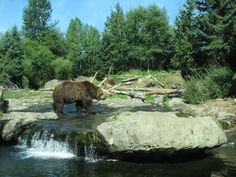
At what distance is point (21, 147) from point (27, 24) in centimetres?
6324

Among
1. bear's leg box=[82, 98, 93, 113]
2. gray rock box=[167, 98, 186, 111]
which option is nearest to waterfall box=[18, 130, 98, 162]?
bear's leg box=[82, 98, 93, 113]

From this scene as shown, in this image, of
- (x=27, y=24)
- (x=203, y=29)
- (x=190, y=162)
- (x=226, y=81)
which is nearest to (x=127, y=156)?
(x=190, y=162)

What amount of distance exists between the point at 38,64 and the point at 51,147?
175ft

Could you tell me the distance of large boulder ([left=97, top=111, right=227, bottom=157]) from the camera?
12.0 metres

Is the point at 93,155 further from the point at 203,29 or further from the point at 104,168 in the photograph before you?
the point at 203,29

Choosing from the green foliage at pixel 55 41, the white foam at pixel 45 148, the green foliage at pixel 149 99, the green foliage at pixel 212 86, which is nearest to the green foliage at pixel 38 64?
the green foliage at pixel 55 41

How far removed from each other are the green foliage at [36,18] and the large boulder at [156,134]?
64.9 metres

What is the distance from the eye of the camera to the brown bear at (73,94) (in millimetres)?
21688

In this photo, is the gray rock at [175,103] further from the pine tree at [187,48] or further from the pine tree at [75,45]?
the pine tree at [75,45]

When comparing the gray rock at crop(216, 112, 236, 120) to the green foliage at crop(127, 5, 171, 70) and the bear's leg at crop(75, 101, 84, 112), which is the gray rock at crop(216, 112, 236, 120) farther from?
the green foliage at crop(127, 5, 171, 70)

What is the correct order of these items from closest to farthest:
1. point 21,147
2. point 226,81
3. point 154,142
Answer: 1. point 154,142
2. point 21,147
3. point 226,81

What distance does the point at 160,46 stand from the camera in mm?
71000

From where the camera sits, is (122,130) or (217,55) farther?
(217,55)

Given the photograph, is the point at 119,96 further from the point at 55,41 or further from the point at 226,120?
the point at 55,41
